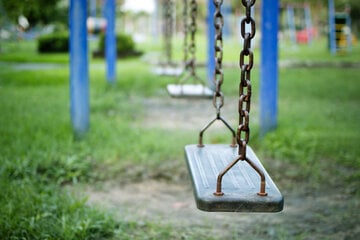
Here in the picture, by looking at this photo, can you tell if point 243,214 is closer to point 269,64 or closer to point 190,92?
point 190,92

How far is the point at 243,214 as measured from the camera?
122 inches

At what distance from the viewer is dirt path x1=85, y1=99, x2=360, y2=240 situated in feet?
9.18

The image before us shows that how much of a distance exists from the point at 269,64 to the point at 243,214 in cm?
208

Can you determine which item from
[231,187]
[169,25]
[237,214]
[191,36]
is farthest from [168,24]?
[231,187]

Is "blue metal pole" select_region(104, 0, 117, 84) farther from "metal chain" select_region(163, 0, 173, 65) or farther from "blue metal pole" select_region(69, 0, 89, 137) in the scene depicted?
"blue metal pole" select_region(69, 0, 89, 137)

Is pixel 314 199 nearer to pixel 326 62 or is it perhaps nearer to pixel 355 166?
pixel 355 166

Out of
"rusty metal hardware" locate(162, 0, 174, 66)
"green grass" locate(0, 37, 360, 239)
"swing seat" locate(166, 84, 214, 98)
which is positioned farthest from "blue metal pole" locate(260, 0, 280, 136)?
"swing seat" locate(166, 84, 214, 98)

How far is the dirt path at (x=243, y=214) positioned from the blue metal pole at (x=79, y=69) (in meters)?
1.22

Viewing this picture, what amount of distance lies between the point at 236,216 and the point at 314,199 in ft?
1.94

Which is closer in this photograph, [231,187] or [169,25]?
[231,187]

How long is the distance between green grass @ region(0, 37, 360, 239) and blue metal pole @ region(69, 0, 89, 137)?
14 cm

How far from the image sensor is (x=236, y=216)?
10.1 feet

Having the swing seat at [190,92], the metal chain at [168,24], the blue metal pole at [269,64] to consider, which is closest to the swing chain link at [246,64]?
the swing seat at [190,92]

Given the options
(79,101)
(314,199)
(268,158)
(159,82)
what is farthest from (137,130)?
(159,82)
